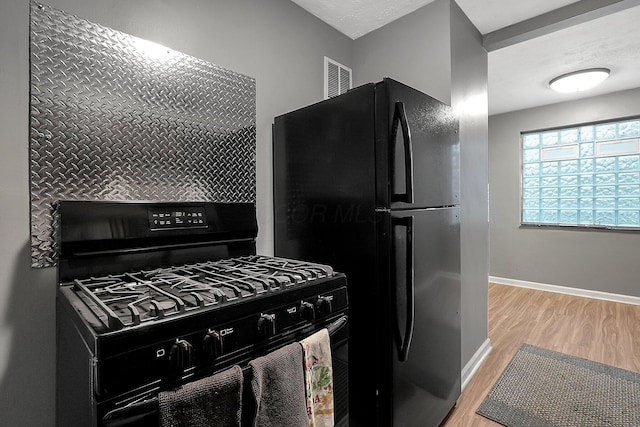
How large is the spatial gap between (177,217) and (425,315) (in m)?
1.28

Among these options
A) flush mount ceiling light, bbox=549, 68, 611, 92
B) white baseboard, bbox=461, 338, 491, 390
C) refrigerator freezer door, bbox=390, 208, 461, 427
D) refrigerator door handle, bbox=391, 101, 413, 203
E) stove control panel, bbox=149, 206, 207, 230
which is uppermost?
flush mount ceiling light, bbox=549, 68, 611, 92

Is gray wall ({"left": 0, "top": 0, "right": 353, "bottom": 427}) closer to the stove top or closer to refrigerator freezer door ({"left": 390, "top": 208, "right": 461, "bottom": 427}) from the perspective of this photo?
the stove top

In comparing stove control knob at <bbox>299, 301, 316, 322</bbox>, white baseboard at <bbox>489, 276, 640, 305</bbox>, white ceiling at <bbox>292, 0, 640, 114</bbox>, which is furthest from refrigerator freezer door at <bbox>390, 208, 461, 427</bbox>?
white baseboard at <bbox>489, 276, 640, 305</bbox>

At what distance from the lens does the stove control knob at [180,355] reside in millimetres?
722

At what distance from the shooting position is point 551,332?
314cm

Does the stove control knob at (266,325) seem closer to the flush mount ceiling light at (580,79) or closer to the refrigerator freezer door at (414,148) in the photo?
the refrigerator freezer door at (414,148)

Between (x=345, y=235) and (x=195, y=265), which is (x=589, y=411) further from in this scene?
(x=195, y=265)

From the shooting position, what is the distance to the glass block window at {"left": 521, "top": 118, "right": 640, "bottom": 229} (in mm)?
3893

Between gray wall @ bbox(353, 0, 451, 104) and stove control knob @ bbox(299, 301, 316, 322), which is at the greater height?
gray wall @ bbox(353, 0, 451, 104)

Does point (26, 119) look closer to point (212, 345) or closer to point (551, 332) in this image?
point (212, 345)

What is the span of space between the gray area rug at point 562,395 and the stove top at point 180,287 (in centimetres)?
172

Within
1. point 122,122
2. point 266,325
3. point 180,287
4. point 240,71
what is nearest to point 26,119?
point 122,122

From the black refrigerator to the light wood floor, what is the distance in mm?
499

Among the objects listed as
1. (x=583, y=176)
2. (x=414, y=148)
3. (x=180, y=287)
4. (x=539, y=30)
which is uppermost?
(x=539, y=30)
